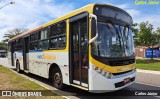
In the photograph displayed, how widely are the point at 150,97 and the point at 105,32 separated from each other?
2960 millimetres

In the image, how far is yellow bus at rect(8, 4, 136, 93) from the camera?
7.34 m

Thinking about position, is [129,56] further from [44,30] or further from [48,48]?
[44,30]

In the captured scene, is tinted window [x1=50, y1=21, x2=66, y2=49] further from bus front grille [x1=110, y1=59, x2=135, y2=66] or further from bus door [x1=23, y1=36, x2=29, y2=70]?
bus door [x1=23, y1=36, x2=29, y2=70]

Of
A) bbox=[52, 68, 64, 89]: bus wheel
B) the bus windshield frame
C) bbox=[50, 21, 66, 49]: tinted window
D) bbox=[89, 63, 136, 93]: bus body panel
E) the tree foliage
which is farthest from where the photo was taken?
the tree foliage

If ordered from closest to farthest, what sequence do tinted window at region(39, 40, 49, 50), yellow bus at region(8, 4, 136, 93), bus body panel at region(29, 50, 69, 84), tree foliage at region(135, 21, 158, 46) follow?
1. yellow bus at region(8, 4, 136, 93)
2. bus body panel at region(29, 50, 69, 84)
3. tinted window at region(39, 40, 49, 50)
4. tree foliage at region(135, 21, 158, 46)

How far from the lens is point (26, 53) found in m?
15.3

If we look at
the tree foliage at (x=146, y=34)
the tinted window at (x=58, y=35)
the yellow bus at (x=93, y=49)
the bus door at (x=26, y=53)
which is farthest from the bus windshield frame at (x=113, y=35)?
the tree foliage at (x=146, y=34)

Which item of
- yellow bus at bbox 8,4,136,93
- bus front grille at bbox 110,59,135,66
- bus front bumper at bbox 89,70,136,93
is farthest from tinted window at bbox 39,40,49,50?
bus front bumper at bbox 89,70,136,93

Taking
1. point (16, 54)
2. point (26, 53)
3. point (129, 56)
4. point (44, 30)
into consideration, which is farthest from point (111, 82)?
point (16, 54)

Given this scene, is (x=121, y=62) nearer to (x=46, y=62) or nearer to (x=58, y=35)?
(x=58, y=35)

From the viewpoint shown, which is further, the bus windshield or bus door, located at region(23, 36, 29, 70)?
bus door, located at region(23, 36, 29, 70)

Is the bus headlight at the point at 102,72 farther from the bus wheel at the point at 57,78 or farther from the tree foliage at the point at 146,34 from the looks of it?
the tree foliage at the point at 146,34

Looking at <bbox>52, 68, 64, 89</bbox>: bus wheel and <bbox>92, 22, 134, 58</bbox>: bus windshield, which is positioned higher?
<bbox>92, 22, 134, 58</bbox>: bus windshield

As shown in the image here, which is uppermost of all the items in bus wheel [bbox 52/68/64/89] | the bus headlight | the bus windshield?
the bus windshield
